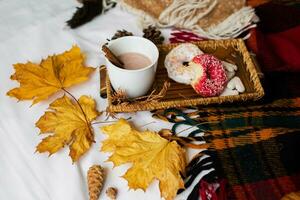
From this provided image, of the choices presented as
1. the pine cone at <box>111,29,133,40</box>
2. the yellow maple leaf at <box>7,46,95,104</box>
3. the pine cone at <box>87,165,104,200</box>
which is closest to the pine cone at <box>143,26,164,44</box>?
the pine cone at <box>111,29,133,40</box>

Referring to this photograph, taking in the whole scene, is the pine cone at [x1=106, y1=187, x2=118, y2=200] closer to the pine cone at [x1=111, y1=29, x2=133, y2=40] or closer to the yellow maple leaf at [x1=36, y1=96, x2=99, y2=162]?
the yellow maple leaf at [x1=36, y1=96, x2=99, y2=162]

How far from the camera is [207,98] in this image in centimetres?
64

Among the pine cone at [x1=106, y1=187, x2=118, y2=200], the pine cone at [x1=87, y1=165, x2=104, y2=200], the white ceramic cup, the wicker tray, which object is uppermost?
the white ceramic cup

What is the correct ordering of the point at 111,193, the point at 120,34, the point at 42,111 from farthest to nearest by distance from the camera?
the point at 120,34 < the point at 42,111 < the point at 111,193

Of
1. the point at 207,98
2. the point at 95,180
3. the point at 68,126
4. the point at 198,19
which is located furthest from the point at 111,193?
the point at 198,19

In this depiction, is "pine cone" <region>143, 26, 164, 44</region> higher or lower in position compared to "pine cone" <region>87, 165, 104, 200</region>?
higher

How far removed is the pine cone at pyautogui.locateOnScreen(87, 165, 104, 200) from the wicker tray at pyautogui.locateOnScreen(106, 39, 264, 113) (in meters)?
0.11

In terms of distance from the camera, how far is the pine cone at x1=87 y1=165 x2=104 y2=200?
542 millimetres

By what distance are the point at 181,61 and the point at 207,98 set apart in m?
0.10

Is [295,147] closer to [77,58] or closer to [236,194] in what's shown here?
[236,194]

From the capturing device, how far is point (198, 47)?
2.39 ft

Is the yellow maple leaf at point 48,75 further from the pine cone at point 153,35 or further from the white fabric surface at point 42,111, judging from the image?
the pine cone at point 153,35

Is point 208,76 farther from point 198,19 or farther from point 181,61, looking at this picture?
point 198,19

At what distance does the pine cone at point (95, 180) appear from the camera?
1.78 feet
